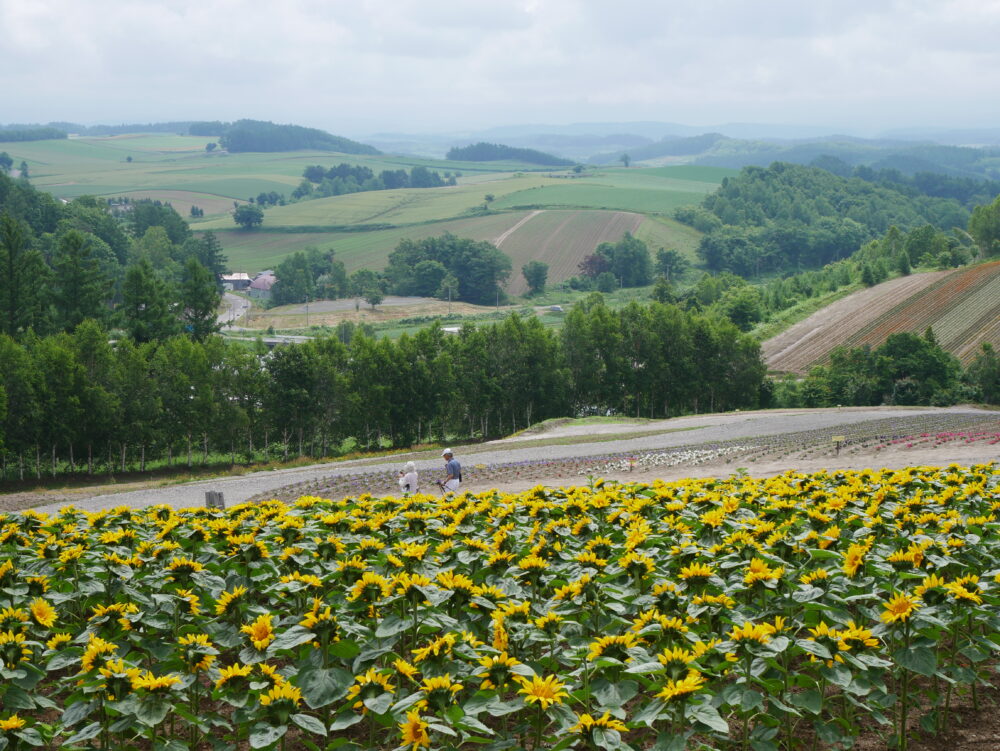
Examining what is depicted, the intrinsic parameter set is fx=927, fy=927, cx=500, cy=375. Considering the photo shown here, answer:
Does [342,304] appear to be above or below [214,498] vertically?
below

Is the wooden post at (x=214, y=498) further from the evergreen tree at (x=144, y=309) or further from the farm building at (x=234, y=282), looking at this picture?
the farm building at (x=234, y=282)

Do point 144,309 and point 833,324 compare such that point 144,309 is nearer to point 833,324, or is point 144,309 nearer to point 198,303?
point 198,303

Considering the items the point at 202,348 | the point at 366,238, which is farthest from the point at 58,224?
the point at 202,348

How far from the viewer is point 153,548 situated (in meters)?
9.52

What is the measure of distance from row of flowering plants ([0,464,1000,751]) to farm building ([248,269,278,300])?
516ft

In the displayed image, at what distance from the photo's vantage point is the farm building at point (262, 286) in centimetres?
16325

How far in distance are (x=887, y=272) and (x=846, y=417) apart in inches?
3199

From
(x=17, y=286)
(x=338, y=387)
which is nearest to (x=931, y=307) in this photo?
(x=338, y=387)

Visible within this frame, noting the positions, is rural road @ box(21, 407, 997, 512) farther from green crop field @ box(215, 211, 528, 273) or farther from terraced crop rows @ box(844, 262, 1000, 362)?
green crop field @ box(215, 211, 528, 273)

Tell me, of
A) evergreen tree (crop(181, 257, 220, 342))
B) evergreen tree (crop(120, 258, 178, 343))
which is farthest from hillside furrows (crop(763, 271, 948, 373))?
evergreen tree (crop(120, 258, 178, 343))

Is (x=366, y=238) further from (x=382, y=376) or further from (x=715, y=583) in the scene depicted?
(x=715, y=583)

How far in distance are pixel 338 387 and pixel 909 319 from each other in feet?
203

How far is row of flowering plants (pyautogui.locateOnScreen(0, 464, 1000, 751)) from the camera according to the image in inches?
254

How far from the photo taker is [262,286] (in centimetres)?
16600
